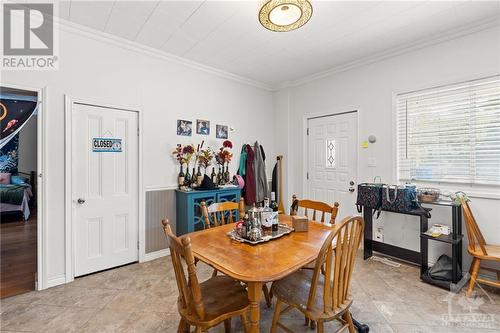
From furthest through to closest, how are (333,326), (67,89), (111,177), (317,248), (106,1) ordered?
(111,177) → (67,89) → (106,1) → (333,326) → (317,248)

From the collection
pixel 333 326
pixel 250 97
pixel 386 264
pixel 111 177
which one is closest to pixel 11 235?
pixel 111 177

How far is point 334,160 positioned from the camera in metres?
3.88

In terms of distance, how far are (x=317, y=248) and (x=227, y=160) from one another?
2.48 meters

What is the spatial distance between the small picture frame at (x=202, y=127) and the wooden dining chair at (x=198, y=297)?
2367mm

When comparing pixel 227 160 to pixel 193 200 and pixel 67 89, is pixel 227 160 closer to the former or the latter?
pixel 193 200

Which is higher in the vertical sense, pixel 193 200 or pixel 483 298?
pixel 193 200

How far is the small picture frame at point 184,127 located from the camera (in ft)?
11.3

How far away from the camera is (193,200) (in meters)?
3.24

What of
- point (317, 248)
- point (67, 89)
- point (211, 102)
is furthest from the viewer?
point (211, 102)

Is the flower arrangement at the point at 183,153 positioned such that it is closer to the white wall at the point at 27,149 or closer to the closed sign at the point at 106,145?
the closed sign at the point at 106,145

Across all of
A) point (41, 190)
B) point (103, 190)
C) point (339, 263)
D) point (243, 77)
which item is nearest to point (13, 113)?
point (41, 190)

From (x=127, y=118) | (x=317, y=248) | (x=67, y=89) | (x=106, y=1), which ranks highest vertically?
(x=106, y=1)

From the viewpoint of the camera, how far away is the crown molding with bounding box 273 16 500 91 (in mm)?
2553

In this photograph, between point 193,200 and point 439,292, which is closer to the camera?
point 439,292
